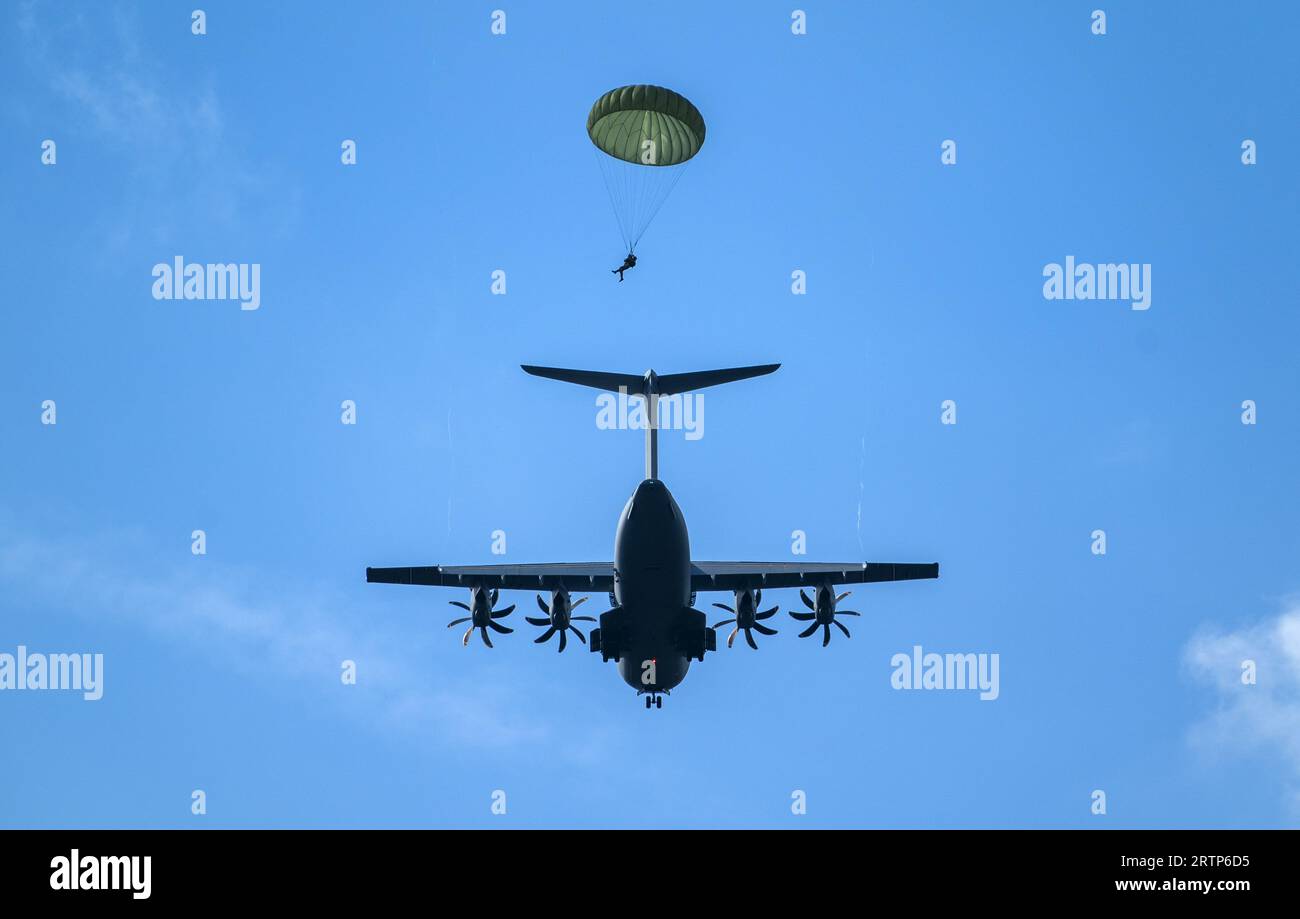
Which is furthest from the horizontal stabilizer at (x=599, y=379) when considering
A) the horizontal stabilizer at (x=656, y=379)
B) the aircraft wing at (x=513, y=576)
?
the aircraft wing at (x=513, y=576)

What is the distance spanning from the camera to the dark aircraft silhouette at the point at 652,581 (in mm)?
42406

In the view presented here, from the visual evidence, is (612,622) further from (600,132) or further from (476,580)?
(600,132)

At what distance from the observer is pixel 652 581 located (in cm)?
4341

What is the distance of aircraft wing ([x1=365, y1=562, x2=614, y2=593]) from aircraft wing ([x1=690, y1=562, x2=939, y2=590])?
4.08 metres

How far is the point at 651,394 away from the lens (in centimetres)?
4775

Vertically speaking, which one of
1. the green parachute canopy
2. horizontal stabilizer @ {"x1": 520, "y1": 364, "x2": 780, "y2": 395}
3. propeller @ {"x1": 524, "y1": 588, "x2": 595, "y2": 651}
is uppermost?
the green parachute canopy

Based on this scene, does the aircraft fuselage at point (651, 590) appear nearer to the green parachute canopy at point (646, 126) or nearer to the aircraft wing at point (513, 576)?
the aircraft wing at point (513, 576)

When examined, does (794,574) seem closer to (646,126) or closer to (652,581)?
(652,581)

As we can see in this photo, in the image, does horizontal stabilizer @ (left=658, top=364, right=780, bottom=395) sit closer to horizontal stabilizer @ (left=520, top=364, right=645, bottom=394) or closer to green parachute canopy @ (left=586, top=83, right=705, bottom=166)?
horizontal stabilizer @ (left=520, top=364, right=645, bottom=394)

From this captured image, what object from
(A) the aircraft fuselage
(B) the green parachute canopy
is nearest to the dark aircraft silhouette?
(A) the aircraft fuselage

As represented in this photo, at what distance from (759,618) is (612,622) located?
7.54 metres

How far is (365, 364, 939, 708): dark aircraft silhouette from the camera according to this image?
4241 cm

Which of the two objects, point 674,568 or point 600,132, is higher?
point 600,132
